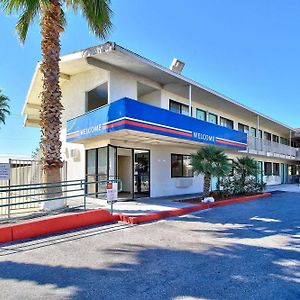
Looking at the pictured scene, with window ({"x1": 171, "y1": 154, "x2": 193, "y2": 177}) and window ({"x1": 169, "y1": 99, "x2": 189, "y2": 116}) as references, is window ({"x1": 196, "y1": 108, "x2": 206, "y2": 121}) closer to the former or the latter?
window ({"x1": 169, "y1": 99, "x2": 189, "y2": 116})

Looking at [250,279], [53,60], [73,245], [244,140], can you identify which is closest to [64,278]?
[73,245]

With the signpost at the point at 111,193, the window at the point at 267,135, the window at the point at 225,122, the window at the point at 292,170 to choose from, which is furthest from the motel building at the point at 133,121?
the window at the point at 292,170

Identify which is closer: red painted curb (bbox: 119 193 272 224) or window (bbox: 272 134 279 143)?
red painted curb (bbox: 119 193 272 224)

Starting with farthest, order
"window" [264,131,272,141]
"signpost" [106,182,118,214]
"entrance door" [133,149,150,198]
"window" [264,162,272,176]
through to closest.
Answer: "window" [264,131,272,141]
"window" [264,162,272,176]
"entrance door" [133,149,150,198]
"signpost" [106,182,118,214]

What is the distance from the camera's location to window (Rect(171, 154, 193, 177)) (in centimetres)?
1709

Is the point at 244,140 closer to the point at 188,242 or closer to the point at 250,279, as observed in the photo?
the point at 188,242

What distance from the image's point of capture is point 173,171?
17.1 meters

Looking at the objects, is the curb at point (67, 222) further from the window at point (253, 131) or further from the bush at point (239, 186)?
the window at point (253, 131)

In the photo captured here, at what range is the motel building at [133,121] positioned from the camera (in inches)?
464

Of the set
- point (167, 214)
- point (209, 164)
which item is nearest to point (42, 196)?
point (167, 214)

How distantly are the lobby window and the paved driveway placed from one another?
337 inches

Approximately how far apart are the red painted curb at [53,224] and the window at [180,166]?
8.08 meters

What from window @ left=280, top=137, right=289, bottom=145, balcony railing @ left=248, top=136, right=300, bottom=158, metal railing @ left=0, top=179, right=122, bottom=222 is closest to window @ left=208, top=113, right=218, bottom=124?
balcony railing @ left=248, top=136, right=300, bottom=158

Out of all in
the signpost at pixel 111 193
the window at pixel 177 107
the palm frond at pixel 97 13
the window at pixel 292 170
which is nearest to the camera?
the signpost at pixel 111 193
